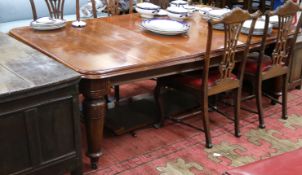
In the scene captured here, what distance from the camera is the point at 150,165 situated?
2.41 m

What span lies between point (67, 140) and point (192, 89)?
1.00 meters

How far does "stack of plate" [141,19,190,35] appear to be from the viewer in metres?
2.73

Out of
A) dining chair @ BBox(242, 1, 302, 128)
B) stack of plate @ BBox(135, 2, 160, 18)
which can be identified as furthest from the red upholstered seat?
stack of plate @ BBox(135, 2, 160, 18)

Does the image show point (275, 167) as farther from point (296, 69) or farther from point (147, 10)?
point (296, 69)

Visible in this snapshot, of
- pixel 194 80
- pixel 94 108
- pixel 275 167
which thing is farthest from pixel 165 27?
pixel 275 167

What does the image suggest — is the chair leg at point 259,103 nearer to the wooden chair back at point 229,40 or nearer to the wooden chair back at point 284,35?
the wooden chair back at point 284,35

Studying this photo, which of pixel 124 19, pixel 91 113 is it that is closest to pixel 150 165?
pixel 91 113

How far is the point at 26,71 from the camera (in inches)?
75.6

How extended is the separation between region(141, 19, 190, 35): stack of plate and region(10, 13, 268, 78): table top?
38 millimetres

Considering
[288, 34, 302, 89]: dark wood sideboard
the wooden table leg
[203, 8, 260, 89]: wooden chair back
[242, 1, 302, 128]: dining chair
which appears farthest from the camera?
[288, 34, 302, 89]: dark wood sideboard

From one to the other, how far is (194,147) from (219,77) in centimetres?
54

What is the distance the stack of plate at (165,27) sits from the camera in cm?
273

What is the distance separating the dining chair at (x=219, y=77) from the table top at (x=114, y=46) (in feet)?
0.34

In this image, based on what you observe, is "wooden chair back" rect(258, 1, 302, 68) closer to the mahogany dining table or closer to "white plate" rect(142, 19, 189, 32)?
the mahogany dining table
